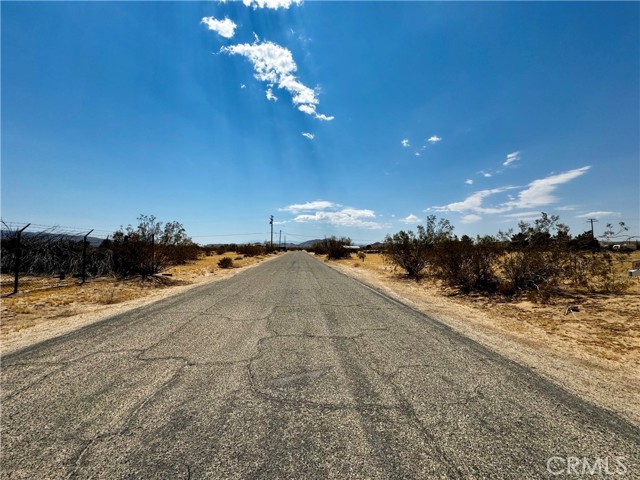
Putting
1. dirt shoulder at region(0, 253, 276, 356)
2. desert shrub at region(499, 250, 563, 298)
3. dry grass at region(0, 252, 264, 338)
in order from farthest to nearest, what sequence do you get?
desert shrub at region(499, 250, 563, 298) < dry grass at region(0, 252, 264, 338) < dirt shoulder at region(0, 253, 276, 356)

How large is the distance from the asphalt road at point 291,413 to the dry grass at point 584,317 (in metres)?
2.57

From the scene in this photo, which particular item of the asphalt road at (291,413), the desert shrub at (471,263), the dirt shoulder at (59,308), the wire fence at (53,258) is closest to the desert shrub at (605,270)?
the desert shrub at (471,263)

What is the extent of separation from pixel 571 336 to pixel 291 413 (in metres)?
6.69

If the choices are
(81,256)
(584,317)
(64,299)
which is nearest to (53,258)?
(81,256)

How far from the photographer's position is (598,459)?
7.95ft

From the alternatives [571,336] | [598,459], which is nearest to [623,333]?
[571,336]

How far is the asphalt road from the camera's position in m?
2.30

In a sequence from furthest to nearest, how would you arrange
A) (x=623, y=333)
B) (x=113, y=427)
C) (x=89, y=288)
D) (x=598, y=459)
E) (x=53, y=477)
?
1. (x=89, y=288)
2. (x=623, y=333)
3. (x=113, y=427)
4. (x=598, y=459)
5. (x=53, y=477)

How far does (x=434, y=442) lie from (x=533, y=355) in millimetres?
3691

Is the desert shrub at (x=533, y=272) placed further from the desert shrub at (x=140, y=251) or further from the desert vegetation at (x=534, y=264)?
the desert shrub at (x=140, y=251)

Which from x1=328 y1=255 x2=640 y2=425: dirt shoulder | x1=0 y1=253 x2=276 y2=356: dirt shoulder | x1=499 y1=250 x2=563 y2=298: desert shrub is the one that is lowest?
x1=328 y1=255 x2=640 y2=425: dirt shoulder

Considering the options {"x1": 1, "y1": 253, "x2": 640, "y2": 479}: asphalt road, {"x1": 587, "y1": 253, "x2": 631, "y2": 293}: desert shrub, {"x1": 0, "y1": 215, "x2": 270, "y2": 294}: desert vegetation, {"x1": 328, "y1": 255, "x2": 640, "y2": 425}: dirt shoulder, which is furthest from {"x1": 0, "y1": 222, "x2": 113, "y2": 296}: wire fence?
{"x1": 587, "y1": 253, "x2": 631, "y2": 293}: desert shrub

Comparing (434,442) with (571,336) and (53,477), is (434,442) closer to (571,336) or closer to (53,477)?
(53,477)

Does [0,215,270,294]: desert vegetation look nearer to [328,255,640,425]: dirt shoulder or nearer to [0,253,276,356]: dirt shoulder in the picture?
[0,253,276,356]: dirt shoulder
